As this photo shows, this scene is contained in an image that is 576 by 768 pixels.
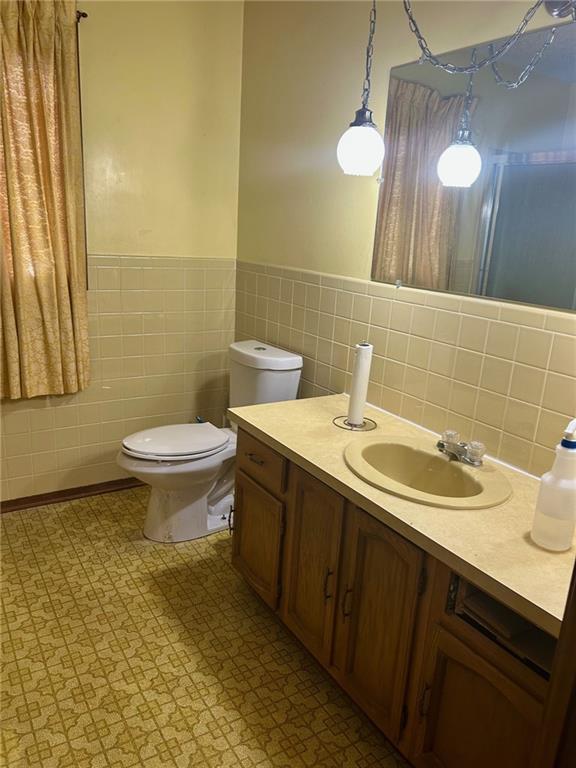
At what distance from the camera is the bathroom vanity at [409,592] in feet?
3.90

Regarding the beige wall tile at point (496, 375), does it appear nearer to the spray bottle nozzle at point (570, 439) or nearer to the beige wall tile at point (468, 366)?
the beige wall tile at point (468, 366)

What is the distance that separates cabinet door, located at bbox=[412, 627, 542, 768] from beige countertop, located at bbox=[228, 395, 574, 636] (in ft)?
0.60

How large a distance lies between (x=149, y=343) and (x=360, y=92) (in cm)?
160

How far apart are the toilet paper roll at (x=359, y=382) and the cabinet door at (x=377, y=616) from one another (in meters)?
0.50

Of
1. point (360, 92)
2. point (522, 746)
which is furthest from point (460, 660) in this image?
point (360, 92)

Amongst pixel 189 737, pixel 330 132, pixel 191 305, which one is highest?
pixel 330 132

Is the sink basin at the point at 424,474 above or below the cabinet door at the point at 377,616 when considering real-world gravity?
above

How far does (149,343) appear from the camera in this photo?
3.02 meters

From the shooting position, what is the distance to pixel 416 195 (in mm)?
1982

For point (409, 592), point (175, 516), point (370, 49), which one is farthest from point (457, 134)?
point (175, 516)

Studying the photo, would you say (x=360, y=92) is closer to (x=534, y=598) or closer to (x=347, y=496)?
(x=347, y=496)

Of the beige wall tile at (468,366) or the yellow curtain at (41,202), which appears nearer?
the beige wall tile at (468,366)

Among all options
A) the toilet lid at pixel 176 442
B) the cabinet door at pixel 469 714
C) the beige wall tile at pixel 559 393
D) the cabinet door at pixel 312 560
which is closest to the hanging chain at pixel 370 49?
the beige wall tile at pixel 559 393

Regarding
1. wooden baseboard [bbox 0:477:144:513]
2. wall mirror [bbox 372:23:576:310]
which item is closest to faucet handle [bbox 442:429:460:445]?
wall mirror [bbox 372:23:576:310]
